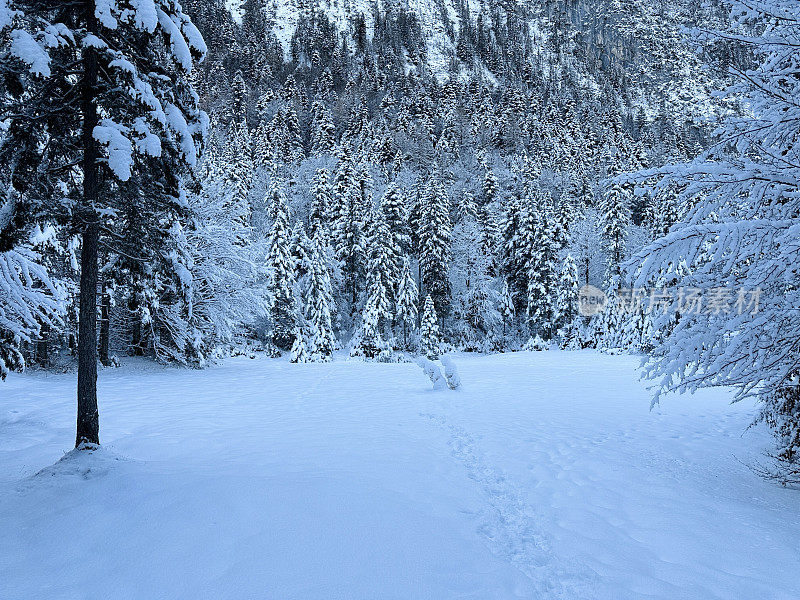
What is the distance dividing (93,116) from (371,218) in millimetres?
29678

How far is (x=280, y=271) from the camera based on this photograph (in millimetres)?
28984

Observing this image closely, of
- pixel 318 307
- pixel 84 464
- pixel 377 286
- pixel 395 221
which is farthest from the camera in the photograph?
pixel 395 221

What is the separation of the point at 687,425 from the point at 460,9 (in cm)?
21928

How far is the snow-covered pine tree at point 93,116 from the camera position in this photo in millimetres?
6004

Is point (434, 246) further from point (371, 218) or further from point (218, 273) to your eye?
point (218, 273)

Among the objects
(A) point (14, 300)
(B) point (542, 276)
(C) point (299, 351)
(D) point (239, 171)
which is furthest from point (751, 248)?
(D) point (239, 171)

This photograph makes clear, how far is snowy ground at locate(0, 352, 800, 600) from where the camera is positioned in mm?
3812

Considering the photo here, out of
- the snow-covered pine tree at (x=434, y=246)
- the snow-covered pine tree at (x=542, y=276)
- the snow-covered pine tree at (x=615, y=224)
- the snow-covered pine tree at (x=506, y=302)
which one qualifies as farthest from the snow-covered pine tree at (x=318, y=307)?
the snow-covered pine tree at (x=615, y=224)

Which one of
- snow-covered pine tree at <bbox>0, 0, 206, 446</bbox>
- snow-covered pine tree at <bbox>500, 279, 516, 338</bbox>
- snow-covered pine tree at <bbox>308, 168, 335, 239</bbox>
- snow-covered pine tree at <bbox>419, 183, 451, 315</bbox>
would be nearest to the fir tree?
snow-covered pine tree at <bbox>308, 168, 335, 239</bbox>

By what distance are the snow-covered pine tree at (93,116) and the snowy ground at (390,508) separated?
2276 millimetres

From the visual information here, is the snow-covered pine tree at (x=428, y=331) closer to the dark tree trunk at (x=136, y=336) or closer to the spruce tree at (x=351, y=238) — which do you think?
the spruce tree at (x=351, y=238)

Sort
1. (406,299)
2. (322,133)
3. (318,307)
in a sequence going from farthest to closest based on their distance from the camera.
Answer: (322,133) < (406,299) < (318,307)

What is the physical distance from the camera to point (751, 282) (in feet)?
16.5

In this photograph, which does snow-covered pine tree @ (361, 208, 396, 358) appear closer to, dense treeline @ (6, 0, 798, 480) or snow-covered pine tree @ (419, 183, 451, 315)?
dense treeline @ (6, 0, 798, 480)
